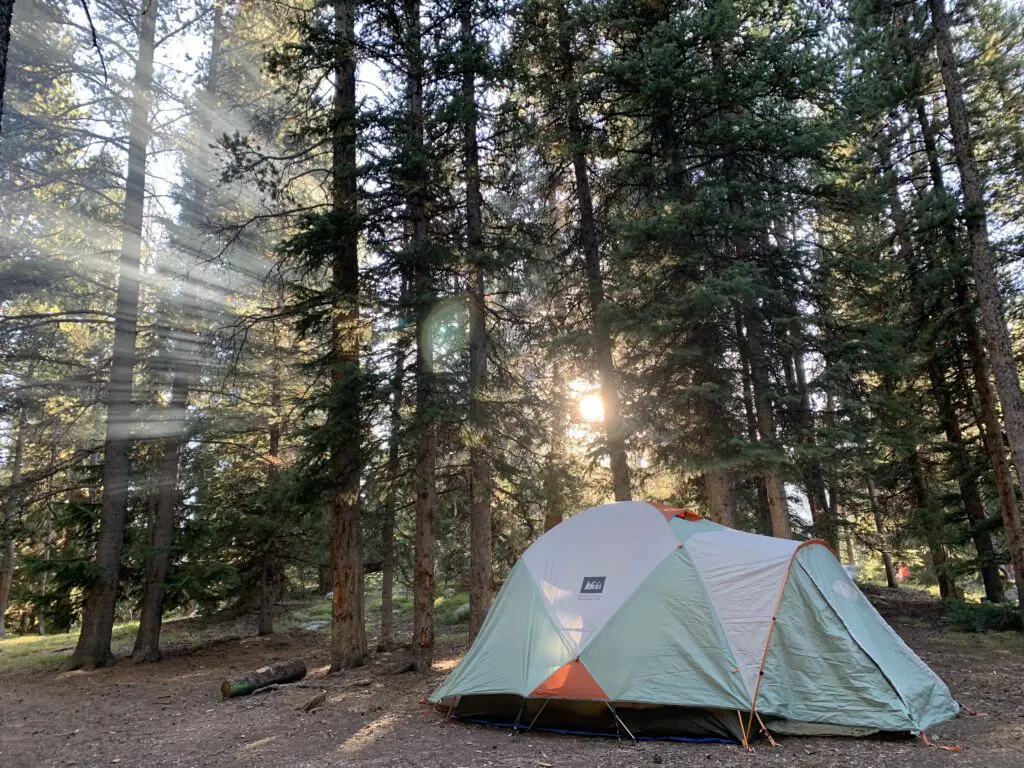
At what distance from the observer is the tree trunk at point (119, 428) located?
43.1 ft

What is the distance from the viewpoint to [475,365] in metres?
11.0

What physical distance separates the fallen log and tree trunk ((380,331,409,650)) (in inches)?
120

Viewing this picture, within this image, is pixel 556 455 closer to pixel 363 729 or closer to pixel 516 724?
pixel 516 724

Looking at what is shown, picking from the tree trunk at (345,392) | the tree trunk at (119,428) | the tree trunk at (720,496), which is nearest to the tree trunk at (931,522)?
the tree trunk at (720,496)

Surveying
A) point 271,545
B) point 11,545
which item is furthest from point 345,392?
point 11,545

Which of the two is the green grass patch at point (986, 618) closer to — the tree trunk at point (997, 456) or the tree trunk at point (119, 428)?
the tree trunk at point (997, 456)

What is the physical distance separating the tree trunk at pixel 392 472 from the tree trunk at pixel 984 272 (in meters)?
9.83

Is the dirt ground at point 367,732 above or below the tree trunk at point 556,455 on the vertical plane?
below

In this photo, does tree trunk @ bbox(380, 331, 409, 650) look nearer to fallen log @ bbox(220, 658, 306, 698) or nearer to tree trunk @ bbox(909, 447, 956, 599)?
fallen log @ bbox(220, 658, 306, 698)

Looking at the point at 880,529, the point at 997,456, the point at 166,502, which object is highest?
the point at 166,502

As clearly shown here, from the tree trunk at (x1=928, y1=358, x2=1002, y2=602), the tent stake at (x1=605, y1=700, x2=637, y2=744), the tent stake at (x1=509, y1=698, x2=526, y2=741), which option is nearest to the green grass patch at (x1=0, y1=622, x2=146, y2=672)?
the tent stake at (x1=509, y1=698, x2=526, y2=741)

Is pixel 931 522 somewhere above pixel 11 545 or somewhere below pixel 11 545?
below

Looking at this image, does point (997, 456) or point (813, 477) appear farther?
point (813, 477)

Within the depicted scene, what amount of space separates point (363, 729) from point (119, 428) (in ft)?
33.1
